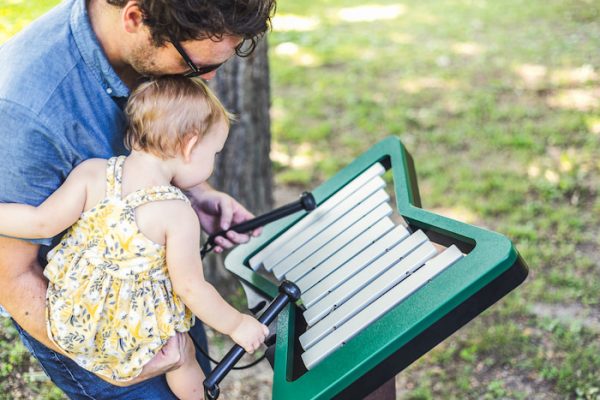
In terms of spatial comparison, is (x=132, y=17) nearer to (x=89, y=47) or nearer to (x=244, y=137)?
(x=89, y=47)

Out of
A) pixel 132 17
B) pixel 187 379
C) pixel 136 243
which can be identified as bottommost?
pixel 187 379

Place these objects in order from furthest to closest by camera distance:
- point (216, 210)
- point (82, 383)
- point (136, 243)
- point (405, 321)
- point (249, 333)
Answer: point (216, 210), point (82, 383), point (249, 333), point (136, 243), point (405, 321)

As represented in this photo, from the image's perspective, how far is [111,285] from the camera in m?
1.71

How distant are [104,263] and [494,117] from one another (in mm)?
4324

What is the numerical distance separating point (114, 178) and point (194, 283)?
331 millimetres

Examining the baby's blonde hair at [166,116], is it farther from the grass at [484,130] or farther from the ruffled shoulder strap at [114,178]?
the grass at [484,130]

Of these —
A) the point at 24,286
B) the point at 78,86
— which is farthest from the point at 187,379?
the point at 78,86

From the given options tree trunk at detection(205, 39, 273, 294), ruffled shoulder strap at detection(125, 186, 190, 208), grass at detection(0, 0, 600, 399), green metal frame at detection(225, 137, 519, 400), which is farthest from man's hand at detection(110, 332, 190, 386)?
tree trunk at detection(205, 39, 273, 294)

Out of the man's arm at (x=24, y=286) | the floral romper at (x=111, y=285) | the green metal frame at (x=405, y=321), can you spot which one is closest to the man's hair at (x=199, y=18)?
the floral romper at (x=111, y=285)

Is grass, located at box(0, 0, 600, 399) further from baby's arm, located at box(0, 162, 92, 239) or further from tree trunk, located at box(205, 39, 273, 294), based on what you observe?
baby's arm, located at box(0, 162, 92, 239)

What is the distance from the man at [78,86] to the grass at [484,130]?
941mm

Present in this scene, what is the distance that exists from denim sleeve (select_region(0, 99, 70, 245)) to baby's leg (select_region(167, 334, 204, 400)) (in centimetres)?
60

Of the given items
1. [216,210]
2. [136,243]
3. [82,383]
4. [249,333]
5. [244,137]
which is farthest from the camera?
[244,137]

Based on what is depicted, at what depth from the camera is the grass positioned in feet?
10.4
